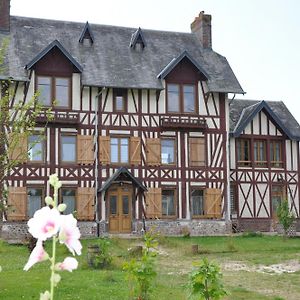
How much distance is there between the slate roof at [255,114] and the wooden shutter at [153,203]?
19.3 feet

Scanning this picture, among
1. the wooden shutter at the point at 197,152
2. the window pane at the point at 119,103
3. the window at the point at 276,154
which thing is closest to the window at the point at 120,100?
the window pane at the point at 119,103

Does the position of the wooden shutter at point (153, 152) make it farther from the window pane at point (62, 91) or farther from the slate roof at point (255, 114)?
the slate roof at point (255, 114)

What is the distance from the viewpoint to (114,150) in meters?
27.9

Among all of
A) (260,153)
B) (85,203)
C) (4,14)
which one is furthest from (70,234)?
(260,153)

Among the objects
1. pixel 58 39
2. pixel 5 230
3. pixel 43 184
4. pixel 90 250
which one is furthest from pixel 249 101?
pixel 90 250

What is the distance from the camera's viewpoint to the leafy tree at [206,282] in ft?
25.5

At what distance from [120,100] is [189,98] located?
355 centimetres

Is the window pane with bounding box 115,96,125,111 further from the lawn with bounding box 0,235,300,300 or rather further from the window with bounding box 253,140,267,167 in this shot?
the window with bounding box 253,140,267,167

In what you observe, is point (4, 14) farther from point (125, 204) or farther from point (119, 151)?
point (125, 204)

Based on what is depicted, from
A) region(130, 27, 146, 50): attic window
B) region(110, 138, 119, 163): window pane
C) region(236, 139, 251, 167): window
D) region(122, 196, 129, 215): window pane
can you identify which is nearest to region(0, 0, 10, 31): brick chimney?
region(130, 27, 146, 50): attic window

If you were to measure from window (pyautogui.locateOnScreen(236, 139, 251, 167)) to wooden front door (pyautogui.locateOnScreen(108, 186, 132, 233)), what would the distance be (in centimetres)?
713

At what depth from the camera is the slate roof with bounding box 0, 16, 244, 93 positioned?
2789 centimetres

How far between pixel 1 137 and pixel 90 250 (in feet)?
14.3

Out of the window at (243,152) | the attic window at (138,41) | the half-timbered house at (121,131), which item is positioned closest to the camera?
the half-timbered house at (121,131)
